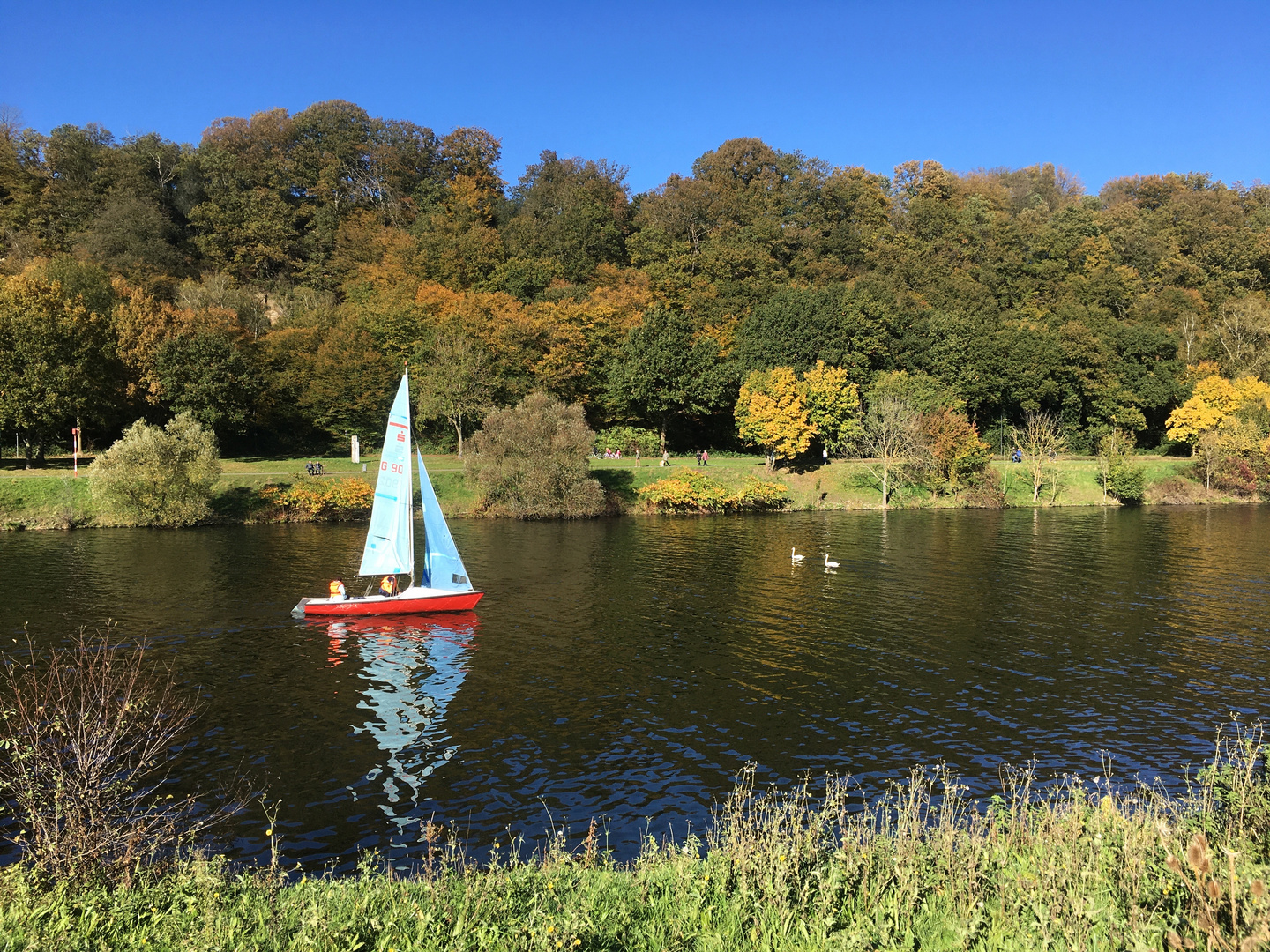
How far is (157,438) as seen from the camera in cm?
6328

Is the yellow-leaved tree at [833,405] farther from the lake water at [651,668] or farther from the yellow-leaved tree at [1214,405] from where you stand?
the yellow-leaved tree at [1214,405]

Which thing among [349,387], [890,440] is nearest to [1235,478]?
[890,440]

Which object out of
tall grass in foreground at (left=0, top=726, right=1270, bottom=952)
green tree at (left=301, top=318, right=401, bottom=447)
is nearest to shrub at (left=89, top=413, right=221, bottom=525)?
green tree at (left=301, top=318, right=401, bottom=447)

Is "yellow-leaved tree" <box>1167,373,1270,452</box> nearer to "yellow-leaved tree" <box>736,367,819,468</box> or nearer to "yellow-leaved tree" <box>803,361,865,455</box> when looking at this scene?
"yellow-leaved tree" <box>803,361,865,455</box>

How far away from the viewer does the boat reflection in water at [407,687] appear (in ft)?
68.3

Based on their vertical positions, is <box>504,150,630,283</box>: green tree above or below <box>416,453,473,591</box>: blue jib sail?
above

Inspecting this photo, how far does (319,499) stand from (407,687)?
147 ft

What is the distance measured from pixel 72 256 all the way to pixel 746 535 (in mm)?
88616

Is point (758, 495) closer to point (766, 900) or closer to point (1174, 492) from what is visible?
point (1174, 492)

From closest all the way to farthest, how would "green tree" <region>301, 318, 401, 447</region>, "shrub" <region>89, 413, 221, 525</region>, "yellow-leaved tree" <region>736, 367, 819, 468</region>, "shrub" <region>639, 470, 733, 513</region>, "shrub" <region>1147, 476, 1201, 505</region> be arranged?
"shrub" <region>89, 413, 221, 525</region>, "shrub" <region>639, 470, 733, 513</region>, "yellow-leaved tree" <region>736, 367, 819, 468</region>, "shrub" <region>1147, 476, 1201, 505</region>, "green tree" <region>301, 318, 401, 447</region>

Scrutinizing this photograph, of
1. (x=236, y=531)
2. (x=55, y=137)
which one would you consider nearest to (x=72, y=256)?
(x=55, y=137)

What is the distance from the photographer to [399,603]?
123ft

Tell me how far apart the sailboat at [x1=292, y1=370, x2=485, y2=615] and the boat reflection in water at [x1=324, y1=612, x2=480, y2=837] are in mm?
774

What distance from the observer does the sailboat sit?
36.7 metres
